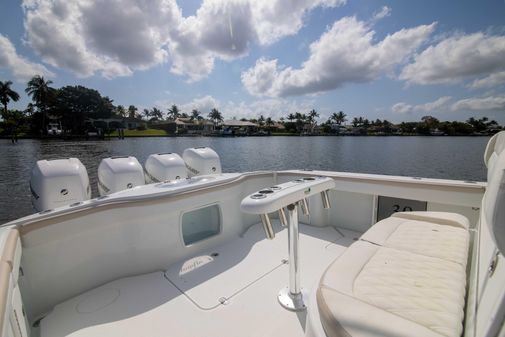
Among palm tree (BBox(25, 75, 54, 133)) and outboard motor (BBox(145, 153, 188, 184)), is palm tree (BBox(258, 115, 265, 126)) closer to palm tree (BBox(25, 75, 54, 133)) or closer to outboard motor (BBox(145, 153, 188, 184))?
palm tree (BBox(25, 75, 54, 133))

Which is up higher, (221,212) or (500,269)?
(500,269)

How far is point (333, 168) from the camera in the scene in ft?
40.4

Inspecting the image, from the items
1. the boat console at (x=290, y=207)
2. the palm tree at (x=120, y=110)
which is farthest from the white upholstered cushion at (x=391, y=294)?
the palm tree at (x=120, y=110)

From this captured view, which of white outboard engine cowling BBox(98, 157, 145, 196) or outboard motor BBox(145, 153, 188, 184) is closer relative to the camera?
white outboard engine cowling BBox(98, 157, 145, 196)

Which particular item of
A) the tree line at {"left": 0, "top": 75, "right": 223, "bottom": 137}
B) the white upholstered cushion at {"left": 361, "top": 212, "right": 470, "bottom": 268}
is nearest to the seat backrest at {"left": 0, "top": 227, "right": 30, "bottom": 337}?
the white upholstered cushion at {"left": 361, "top": 212, "right": 470, "bottom": 268}

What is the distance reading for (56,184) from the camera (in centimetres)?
230

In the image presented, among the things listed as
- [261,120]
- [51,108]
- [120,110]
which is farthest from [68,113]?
[261,120]

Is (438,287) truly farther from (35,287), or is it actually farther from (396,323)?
(35,287)

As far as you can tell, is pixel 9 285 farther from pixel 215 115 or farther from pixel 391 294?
pixel 215 115

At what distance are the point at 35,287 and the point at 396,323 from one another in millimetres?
1846

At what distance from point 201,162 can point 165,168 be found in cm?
49

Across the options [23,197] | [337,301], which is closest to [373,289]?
[337,301]

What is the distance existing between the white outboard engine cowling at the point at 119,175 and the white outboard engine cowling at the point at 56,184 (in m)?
0.24

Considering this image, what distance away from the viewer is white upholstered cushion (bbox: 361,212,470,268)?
1.12 m
